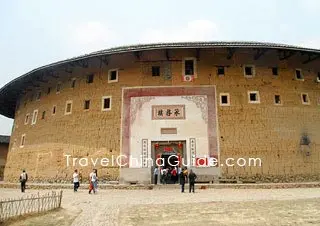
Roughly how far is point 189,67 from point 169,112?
2.64 metres

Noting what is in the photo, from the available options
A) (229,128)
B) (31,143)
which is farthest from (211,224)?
(31,143)

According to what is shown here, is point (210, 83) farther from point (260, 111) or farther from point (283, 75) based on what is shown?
point (283, 75)

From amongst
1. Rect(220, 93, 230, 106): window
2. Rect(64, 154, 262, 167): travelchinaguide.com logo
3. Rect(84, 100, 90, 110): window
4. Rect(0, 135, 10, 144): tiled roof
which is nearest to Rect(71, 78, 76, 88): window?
Rect(84, 100, 90, 110): window

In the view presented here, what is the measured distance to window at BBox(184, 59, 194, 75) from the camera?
16812mm

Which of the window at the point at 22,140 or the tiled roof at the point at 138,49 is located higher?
the tiled roof at the point at 138,49

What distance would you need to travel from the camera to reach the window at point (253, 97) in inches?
650

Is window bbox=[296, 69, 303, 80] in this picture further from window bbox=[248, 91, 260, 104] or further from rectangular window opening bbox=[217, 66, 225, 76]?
rectangular window opening bbox=[217, 66, 225, 76]

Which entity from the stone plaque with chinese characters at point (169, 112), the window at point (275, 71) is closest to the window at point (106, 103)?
the stone plaque with chinese characters at point (169, 112)

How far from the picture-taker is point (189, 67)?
667 inches

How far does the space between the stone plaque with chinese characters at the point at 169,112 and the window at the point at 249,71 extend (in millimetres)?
3728

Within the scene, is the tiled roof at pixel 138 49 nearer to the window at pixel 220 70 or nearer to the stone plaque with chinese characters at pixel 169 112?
the window at pixel 220 70

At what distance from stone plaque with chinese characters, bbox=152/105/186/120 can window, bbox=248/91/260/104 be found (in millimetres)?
3381

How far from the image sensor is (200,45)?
16.0 metres

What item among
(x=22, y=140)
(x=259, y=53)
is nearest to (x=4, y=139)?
(x=22, y=140)
